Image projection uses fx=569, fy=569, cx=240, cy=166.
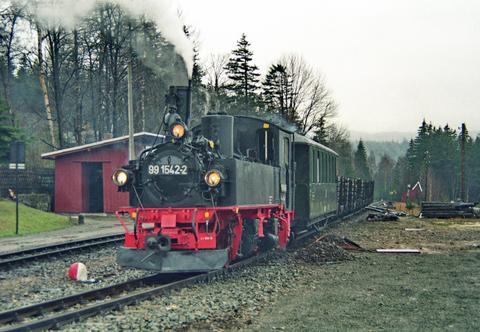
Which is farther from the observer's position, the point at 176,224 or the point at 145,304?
the point at 176,224

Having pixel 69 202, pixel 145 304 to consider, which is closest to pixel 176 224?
pixel 145 304

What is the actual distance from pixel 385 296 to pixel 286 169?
214 inches

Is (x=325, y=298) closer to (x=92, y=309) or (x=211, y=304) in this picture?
(x=211, y=304)

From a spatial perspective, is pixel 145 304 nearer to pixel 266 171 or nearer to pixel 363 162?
pixel 266 171

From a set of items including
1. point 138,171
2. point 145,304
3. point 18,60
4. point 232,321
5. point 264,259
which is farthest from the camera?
point 18,60

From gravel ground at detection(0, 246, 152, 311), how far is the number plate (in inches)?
78.8

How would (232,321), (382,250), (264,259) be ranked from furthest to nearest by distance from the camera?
1. (382,250)
2. (264,259)
3. (232,321)

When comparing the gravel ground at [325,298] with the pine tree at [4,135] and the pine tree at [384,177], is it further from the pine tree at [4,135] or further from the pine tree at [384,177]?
the pine tree at [384,177]

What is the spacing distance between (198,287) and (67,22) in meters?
6.03

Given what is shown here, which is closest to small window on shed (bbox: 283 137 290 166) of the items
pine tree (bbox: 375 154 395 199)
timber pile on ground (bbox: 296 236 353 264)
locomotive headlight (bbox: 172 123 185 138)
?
timber pile on ground (bbox: 296 236 353 264)

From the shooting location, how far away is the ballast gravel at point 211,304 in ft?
21.5

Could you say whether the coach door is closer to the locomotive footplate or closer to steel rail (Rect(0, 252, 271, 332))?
steel rail (Rect(0, 252, 271, 332))

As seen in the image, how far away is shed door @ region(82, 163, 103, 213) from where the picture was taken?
28.9 m

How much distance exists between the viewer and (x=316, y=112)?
56750 mm
